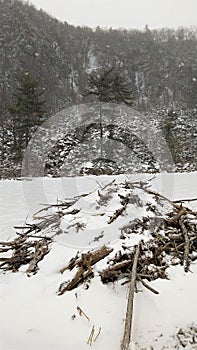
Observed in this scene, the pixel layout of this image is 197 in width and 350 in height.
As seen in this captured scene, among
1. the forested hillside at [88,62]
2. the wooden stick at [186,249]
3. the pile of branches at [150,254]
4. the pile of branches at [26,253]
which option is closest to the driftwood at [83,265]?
the pile of branches at [150,254]

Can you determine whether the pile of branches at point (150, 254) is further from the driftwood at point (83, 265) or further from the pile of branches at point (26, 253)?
the pile of branches at point (26, 253)

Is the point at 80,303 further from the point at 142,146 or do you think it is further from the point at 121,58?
the point at 121,58

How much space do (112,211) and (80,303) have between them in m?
1.66

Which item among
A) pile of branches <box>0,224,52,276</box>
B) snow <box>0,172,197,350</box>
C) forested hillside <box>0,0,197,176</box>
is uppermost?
forested hillside <box>0,0,197,176</box>

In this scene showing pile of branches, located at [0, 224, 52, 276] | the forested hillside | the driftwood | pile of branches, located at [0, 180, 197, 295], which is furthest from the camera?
the forested hillside

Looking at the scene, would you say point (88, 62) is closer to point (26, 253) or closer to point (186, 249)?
point (26, 253)

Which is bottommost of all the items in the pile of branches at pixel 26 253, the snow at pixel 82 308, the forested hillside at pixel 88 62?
the snow at pixel 82 308

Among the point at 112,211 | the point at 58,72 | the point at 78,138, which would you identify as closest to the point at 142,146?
the point at 78,138

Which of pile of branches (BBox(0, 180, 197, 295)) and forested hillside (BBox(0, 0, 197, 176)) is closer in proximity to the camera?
pile of branches (BBox(0, 180, 197, 295))

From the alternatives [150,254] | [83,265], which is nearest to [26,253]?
[83,265]

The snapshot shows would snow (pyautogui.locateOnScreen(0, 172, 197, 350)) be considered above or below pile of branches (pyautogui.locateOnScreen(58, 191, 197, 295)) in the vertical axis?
below

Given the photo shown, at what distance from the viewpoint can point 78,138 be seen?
27656mm

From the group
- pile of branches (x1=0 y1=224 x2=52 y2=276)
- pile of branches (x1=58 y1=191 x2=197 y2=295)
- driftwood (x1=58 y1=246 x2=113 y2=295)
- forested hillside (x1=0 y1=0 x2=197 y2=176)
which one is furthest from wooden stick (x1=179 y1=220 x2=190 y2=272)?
forested hillside (x1=0 y1=0 x2=197 y2=176)

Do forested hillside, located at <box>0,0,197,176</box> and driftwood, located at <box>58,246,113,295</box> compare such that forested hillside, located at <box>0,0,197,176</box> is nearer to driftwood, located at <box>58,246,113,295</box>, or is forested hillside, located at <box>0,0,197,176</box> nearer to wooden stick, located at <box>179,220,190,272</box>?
wooden stick, located at <box>179,220,190,272</box>
